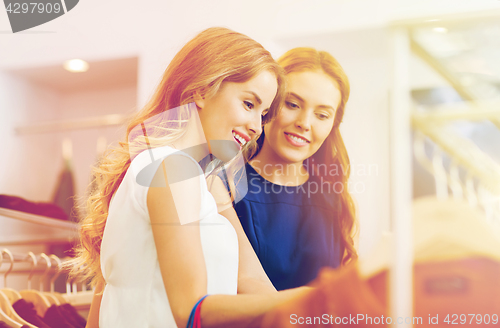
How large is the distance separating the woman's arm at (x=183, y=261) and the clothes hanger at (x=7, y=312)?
16.8 inches

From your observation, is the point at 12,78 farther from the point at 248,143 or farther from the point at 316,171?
the point at 316,171

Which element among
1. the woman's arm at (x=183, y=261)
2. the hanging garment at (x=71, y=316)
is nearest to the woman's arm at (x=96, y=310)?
the hanging garment at (x=71, y=316)

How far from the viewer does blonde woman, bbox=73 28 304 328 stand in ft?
1.89

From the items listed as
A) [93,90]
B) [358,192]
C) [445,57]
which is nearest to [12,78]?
[93,90]

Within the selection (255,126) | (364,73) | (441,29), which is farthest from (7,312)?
(441,29)

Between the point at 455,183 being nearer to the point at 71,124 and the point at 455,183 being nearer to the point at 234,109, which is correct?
the point at 234,109

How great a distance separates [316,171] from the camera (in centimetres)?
83

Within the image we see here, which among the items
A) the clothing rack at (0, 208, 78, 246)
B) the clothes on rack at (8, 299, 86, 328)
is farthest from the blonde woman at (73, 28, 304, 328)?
the clothing rack at (0, 208, 78, 246)

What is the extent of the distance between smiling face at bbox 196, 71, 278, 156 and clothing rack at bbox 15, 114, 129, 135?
62 cm

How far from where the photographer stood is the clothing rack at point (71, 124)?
49.0 inches

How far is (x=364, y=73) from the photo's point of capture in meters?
0.81

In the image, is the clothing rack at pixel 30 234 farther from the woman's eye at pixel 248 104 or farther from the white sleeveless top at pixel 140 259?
the woman's eye at pixel 248 104

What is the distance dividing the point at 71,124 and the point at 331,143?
86 centimetres

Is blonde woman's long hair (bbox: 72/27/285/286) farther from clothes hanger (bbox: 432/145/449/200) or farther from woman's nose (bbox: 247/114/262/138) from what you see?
clothes hanger (bbox: 432/145/449/200)
